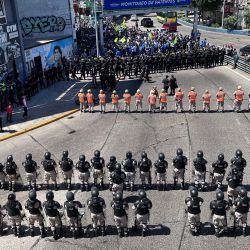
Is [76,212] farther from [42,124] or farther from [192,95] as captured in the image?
[192,95]

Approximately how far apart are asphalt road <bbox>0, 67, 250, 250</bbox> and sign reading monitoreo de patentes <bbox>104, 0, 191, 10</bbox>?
40.4 ft

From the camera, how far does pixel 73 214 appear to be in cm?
1252

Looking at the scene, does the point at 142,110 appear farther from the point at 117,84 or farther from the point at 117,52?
the point at 117,52

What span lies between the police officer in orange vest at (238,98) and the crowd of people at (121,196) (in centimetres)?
946

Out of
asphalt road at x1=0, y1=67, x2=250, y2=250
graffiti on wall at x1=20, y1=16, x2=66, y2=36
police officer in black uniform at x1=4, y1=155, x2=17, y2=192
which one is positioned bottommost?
asphalt road at x1=0, y1=67, x2=250, y2=250

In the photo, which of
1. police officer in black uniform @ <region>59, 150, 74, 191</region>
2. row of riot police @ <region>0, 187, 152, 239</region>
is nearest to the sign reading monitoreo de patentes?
police officer in black uniform @ <region>59, 150, 74, 191</region>

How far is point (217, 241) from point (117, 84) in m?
22.1

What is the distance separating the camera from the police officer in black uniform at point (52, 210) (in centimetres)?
1245

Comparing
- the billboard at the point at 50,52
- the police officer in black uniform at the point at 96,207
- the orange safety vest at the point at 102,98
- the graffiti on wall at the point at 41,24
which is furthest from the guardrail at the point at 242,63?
the police officer in black uniform at the point at 96,207

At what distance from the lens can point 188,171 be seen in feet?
55.8

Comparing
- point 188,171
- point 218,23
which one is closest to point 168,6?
point 188,171

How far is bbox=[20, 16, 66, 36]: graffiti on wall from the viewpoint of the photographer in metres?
44.1

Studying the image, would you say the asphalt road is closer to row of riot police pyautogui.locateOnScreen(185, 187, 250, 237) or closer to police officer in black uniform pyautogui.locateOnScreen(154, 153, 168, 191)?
row of riot police pyautogui.locateOnScreen(185, 187, 250, 237)

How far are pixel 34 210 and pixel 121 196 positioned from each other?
2.76 m
